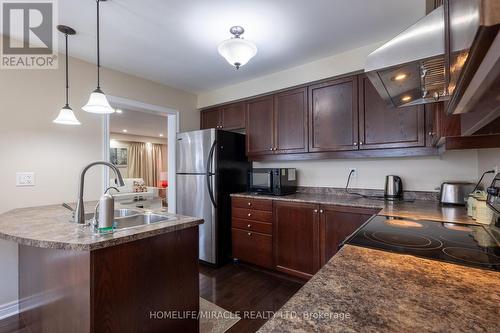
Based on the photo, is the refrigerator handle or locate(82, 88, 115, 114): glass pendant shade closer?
locate(82, 88, 115, 114): glass pendant shade

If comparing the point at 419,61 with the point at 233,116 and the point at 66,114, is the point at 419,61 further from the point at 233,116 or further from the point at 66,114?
the point at 233,116

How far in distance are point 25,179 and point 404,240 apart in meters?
2.95

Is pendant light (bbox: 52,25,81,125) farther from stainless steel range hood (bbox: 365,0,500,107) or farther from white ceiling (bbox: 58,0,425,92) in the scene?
stainless steel range hood (bbox: 365,0,500,107)

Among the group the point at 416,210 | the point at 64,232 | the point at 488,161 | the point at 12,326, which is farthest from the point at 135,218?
the point at 488,161

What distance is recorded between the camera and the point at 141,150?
877 cm

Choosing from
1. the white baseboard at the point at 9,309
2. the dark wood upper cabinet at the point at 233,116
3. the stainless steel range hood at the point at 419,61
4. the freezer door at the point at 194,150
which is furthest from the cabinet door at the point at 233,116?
the white baseboard at the point at 9,309

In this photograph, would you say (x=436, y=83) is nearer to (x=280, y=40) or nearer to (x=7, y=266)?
(x=280, y=40)

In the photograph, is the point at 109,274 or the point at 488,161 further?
the point at 488,161

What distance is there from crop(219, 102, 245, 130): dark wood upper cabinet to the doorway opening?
0.68 m

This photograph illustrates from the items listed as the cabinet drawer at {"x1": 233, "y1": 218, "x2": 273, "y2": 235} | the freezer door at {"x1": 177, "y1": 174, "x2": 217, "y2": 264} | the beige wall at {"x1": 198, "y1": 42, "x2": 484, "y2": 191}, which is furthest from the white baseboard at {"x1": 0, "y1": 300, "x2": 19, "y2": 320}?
the beige wall at {"x1": 198, "y1": 42, "x2": 484, "y2": 191}

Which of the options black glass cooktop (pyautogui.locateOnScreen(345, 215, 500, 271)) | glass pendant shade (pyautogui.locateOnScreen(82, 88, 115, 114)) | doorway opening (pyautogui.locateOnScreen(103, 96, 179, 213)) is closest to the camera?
black glass cooktop (pyautogui.locateOnScreen(345, 215, 500, 271))

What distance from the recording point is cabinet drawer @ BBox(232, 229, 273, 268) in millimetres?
2637

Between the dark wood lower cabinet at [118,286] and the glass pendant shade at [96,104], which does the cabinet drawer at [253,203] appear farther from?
the glass pendant shade at [96,104]

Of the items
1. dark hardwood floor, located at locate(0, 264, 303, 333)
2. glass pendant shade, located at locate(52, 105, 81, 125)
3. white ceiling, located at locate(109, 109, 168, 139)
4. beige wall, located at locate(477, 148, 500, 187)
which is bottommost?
dark hardwood floor, located at locate(0, 264, 303, 333)
